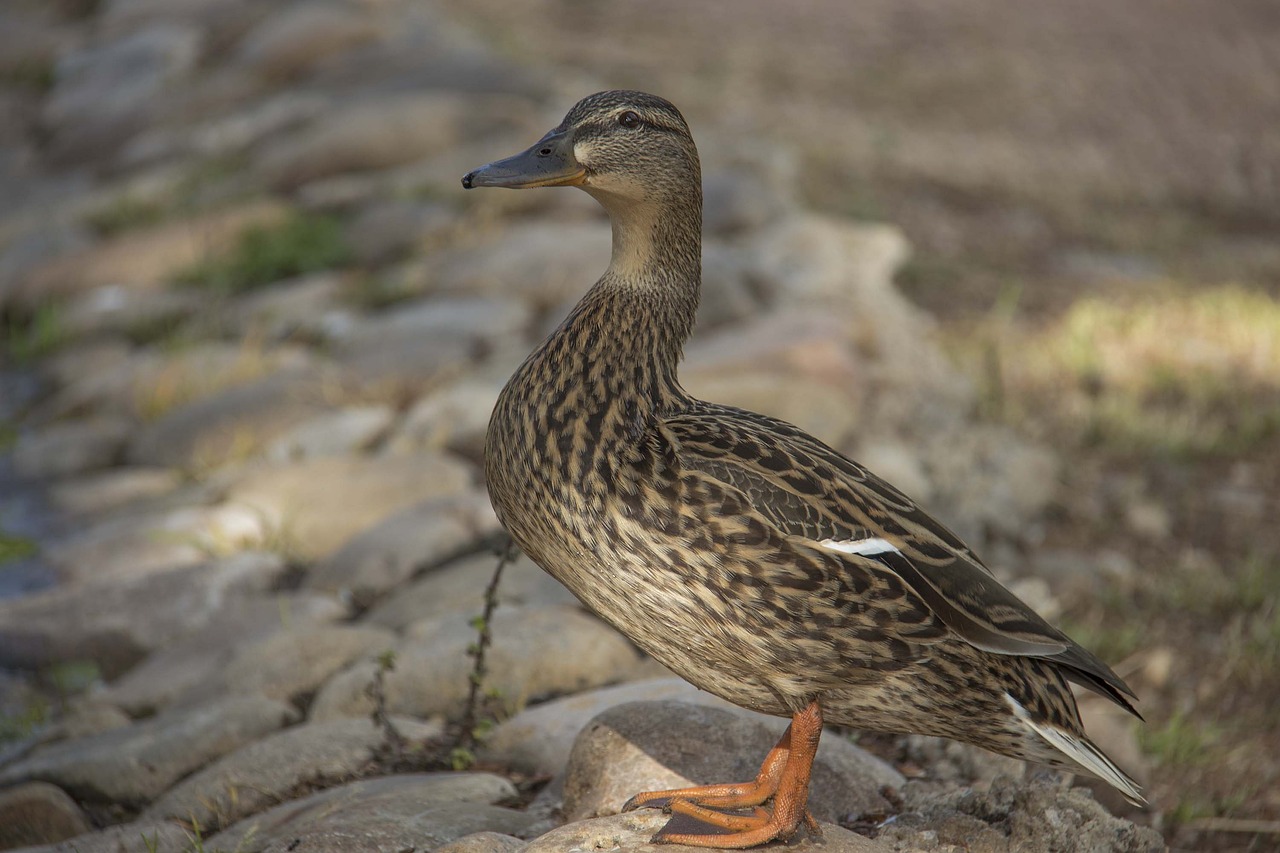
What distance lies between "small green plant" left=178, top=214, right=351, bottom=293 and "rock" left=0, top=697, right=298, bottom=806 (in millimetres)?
3712

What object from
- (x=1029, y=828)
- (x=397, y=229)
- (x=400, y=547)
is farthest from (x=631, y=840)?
(x=397, y=229)

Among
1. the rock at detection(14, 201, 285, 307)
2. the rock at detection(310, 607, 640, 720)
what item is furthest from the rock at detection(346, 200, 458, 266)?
the rock at detection(310, 607, 640, 720)

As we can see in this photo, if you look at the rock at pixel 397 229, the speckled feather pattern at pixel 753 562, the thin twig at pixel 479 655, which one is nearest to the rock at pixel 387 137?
the rock at pixel 397 229

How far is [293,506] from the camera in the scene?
4984mm

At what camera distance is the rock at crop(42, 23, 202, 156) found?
9.76m

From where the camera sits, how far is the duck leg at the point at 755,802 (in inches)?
99.1

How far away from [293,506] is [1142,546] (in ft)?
10.2

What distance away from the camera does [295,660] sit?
3.94 meters

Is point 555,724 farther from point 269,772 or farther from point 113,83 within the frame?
point 113,83

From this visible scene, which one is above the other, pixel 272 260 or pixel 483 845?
pixel 272 260

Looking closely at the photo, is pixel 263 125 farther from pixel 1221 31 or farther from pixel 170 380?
pixel 1221 31

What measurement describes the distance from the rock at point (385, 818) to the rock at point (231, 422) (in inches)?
104

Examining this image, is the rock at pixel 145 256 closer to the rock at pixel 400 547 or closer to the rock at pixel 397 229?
the rock at pixel 397 229

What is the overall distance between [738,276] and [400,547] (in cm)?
248
